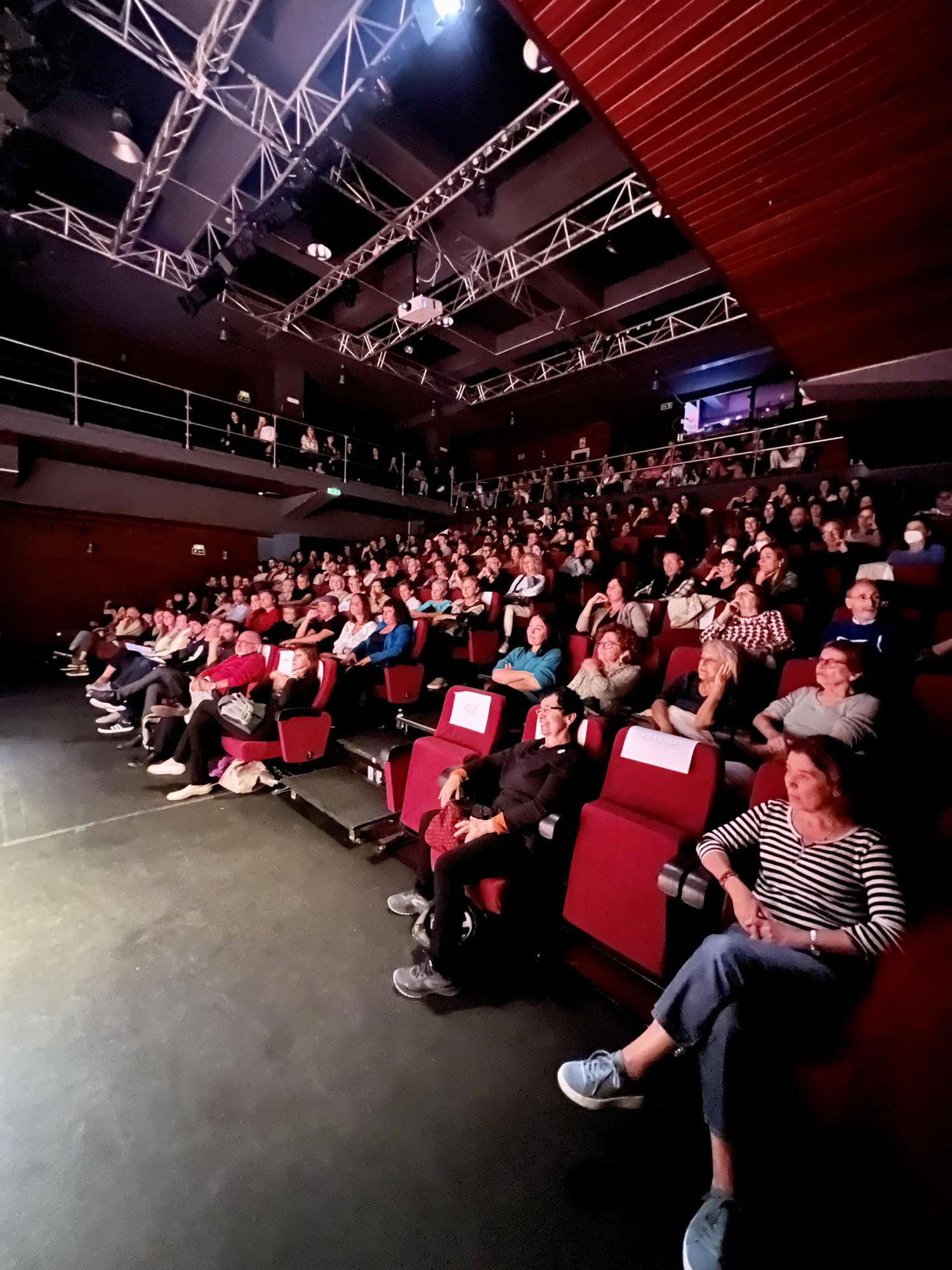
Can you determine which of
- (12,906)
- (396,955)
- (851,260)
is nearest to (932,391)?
(851,260)

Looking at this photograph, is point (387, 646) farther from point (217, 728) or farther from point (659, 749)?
point (659, 749)

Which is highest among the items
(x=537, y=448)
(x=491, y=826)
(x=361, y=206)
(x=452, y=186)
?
(x=361, y=206)

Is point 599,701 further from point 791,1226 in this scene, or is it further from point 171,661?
point 171,661

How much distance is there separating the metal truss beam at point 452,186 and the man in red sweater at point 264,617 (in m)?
4.21

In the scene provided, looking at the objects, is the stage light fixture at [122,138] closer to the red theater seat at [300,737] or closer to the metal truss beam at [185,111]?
the metal truss beam at [185,111]

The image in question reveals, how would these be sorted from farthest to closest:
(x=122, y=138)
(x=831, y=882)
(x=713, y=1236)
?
(x=122, y=138), (x=831, y=882), (x=713, y=1236)

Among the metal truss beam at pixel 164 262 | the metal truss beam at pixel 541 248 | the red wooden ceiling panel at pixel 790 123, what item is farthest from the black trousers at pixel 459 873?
the metal truss beam at pixel 164 262

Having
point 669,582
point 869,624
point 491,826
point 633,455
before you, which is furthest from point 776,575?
point 633,455

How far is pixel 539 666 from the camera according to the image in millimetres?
3016

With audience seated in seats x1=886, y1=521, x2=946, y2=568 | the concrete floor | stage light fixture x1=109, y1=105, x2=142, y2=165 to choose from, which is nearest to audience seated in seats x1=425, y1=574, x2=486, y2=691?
the concrete floor

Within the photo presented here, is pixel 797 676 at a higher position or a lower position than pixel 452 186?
lower

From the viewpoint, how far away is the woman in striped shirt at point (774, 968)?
3.65ft

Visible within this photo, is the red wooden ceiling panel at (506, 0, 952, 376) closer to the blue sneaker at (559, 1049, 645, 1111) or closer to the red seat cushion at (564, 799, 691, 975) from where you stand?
the red seat cushion at (564, 799, 691, 975)

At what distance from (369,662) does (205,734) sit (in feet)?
3.66
